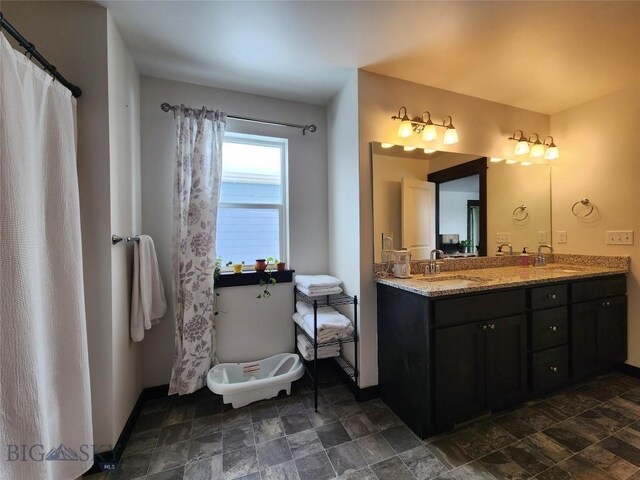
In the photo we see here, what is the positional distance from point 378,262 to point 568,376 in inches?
63.1

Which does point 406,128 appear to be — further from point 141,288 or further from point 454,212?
point 141,288

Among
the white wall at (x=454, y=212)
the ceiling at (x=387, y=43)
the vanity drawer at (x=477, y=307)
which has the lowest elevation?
the vanity drawer at (x=477, y=307)

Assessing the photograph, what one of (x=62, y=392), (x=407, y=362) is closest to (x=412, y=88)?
(x=407, y=362)

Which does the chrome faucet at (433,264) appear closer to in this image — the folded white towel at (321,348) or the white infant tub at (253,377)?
the folded white towel at (321,348)

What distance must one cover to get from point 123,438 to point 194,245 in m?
1.18

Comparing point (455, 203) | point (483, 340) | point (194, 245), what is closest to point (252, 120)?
point (194, 245)

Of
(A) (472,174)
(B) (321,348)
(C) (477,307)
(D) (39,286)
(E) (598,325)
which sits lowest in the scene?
(B) (321,348)

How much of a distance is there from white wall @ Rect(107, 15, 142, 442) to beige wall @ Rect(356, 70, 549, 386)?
1.48m

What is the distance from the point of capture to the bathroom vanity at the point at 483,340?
57.8 inches

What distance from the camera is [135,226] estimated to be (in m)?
1.75

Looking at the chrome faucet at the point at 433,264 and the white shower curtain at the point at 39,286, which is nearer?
the white shower curtain at the point at 39,286

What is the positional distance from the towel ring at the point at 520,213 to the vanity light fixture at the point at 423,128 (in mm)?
1016

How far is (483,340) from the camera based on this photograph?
1.56 m

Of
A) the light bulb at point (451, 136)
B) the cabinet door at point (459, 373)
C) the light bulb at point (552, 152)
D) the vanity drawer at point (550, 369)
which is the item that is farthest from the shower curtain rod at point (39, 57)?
the light bulb at point (552, 152)
